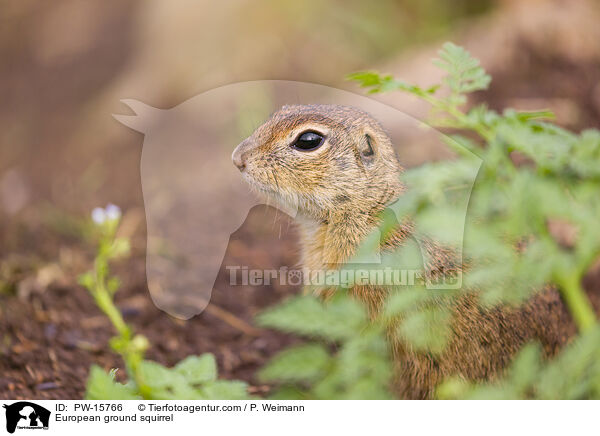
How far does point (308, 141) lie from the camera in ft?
7.14

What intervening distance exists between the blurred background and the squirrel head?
305 millimetres

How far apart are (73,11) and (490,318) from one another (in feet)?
14.6

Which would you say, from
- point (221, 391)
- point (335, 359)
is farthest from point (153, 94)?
point (221, 391)

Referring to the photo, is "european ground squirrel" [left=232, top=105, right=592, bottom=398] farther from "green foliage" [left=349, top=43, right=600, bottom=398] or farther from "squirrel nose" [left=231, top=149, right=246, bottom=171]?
"green foliage" [left=349, top=43, right=600, bottom=398]

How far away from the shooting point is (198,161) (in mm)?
3443

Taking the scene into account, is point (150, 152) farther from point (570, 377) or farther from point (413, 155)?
point (570, 377)

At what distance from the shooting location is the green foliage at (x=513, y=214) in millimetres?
1603

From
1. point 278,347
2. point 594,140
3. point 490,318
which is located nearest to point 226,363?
point 278,347

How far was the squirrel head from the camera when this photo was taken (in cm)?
217

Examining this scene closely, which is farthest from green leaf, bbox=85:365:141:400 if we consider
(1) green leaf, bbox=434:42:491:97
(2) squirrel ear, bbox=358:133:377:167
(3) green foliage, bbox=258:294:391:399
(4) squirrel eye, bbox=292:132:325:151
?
(1) green leaf, bbox=434:42:491:97

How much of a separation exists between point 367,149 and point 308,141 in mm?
214
